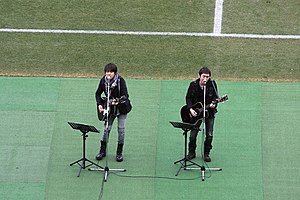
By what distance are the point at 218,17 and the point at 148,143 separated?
15.8 feet

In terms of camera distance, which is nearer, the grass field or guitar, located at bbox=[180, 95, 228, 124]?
guitar, located at bbox=[180, 95, 228, 124]

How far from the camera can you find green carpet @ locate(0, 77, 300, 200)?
17.4 metres

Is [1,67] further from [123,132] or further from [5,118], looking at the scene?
[123,132]

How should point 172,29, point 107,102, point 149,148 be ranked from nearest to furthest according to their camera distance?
point 107,102 → point 149,148 → point 172,29

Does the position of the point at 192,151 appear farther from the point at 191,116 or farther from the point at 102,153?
the point at 102,153

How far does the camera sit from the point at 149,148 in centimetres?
1838

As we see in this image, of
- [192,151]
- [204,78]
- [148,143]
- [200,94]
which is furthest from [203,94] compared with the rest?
[148,143]

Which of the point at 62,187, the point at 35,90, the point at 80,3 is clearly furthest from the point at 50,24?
the point at 62,187

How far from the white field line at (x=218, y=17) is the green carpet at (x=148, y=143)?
2.18m

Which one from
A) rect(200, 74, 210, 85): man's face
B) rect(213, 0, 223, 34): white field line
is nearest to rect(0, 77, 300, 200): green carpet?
rect(200, 74, 210, 85): man's face

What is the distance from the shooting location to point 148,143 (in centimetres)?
1850

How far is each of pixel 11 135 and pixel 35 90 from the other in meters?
1.54

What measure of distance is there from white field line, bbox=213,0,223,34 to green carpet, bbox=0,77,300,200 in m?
2.18

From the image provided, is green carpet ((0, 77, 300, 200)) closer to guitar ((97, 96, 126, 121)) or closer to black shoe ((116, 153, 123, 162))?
black shoe ((116, 153, 123, 162))
